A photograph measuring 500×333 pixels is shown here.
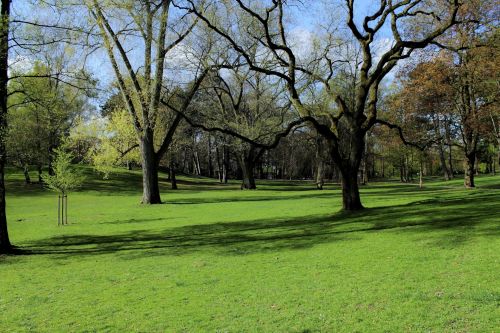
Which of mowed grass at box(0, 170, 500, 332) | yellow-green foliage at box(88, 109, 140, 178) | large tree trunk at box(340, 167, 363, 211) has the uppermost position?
yellow-green foliage at box(88, 109, 140, 178)

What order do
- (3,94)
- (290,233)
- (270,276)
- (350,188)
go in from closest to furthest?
(270,276) < (3,94) < (290,233) < (350,188)

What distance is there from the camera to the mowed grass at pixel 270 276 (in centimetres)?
627

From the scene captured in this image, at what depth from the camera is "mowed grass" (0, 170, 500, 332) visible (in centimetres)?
627

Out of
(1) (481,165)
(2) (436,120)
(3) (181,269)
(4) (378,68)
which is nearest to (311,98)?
(2) (436,120)

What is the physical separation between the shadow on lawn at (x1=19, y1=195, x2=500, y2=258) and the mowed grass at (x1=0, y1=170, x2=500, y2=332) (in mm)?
47

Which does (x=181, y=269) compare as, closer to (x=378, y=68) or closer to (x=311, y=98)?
(x=378, y=68)

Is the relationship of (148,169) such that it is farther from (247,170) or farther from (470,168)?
(470,168)

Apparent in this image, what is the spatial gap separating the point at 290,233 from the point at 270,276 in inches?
230

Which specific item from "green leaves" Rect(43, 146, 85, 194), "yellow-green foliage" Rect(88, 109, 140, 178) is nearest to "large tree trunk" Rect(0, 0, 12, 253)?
"green leaves" Rect(43, 146, 85, 194)

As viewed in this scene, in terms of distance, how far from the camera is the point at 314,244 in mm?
12375

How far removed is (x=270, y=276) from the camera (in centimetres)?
903

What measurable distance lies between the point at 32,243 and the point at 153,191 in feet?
45.7

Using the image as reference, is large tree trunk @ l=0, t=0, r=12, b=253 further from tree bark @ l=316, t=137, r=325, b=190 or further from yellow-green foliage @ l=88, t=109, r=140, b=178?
tree bark @ l=316, t=137, r=325, b=190

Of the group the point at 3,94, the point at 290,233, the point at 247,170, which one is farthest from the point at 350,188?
the point at 247,170
